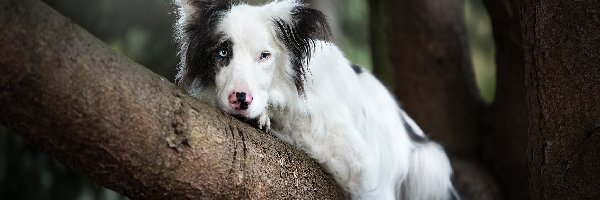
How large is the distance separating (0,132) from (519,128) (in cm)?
331

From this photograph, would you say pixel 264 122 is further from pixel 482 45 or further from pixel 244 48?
pixel 482 45

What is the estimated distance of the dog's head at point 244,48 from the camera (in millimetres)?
2816

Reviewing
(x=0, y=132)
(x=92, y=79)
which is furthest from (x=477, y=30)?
(x=92, y=79)

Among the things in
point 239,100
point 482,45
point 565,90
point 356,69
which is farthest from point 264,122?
point 482,45

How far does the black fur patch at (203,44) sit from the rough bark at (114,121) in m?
0.38

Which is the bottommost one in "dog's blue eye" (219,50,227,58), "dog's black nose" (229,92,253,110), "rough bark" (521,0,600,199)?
"rough bark" (521,0,600,199)

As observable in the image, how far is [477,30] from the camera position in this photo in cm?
694

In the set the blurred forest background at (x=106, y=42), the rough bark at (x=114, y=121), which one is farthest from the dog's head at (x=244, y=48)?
the blurred forest background at (x=106, y=42)

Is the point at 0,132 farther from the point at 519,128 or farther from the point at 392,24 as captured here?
the point at 519,128

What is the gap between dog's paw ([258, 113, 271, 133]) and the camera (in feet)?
9.51

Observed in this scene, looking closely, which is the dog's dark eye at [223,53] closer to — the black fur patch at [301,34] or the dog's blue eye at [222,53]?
the dog's blue eye at [222,53]

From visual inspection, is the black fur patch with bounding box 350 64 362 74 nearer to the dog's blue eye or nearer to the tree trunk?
the dog's blue eye

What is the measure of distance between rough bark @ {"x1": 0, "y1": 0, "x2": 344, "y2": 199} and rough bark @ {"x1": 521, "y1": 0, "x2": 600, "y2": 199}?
1.04m

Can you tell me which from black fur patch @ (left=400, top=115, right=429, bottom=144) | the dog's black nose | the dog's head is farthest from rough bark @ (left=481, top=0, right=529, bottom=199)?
the dog's black nose
